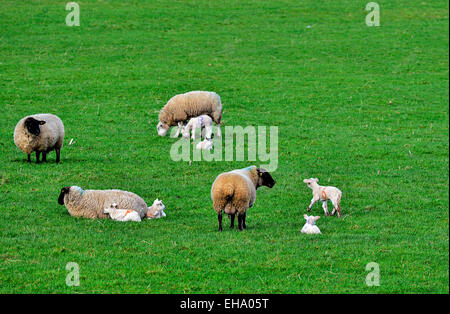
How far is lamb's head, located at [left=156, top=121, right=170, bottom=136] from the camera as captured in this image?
2572 centimetres

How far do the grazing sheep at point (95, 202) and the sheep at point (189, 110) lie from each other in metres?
9.99

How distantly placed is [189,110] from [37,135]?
6782 mm

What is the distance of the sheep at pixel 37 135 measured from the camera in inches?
816

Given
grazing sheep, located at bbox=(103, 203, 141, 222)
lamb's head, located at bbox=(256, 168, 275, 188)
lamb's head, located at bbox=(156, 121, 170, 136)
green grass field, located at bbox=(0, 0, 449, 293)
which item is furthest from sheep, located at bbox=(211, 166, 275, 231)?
lamb's head, located at bbox=(156, 121, 170, 136)

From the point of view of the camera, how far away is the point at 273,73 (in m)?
36.2

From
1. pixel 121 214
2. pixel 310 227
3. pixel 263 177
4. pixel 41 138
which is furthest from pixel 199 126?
pixel 310 227

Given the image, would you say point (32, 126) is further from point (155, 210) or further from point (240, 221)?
point (240, 221)

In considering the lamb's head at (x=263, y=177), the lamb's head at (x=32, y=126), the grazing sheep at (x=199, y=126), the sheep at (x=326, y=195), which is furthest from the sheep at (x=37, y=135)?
the sheep at (x=326, y=195)

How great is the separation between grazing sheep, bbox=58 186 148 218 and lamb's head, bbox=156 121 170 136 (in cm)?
966

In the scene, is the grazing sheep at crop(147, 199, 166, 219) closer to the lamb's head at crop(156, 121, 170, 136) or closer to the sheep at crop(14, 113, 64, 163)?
the sheep at crop(14, 113, 64, 163)

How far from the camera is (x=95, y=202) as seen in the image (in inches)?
624

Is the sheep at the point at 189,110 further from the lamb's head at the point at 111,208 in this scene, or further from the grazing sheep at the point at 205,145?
the lamb's head at the point at 111,208

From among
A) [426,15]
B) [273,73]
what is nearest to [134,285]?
[273,73]

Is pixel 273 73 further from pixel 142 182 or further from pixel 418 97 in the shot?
pixel 142 182
